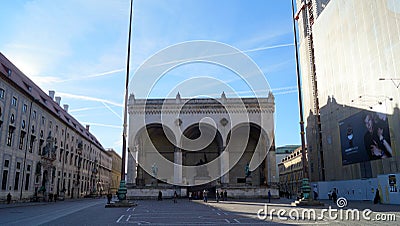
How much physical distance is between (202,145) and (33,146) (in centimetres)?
2662

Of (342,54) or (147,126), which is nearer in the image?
(342,54)

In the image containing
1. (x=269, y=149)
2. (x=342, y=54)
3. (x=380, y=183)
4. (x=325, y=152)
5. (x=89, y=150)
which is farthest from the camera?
(x=89, y=150)

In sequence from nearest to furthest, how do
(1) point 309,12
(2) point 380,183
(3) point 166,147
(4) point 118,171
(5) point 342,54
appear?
(2) point 380,183
(5) point 342,54
(1) point 309,12
(3) point 166,147
(4) point 118,171

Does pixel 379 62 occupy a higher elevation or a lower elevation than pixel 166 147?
higher

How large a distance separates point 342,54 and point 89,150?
5705 cm

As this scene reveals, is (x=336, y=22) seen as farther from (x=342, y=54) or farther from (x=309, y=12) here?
(x=309, y=12)

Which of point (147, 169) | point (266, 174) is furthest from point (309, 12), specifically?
point (147, 169)

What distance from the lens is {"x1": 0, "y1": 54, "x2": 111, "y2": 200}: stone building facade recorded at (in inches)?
1404

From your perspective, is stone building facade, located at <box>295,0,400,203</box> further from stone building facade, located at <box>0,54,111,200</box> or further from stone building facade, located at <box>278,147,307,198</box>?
stone building facade, located at <box>0,54,111,200</box>

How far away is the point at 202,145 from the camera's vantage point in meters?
57.3

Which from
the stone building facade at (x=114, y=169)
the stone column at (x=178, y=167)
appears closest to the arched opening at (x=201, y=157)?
the stone column at (x=178, y=167)

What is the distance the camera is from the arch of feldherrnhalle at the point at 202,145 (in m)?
49.1

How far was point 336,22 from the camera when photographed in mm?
40906

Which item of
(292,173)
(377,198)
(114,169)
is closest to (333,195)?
(377,198)
